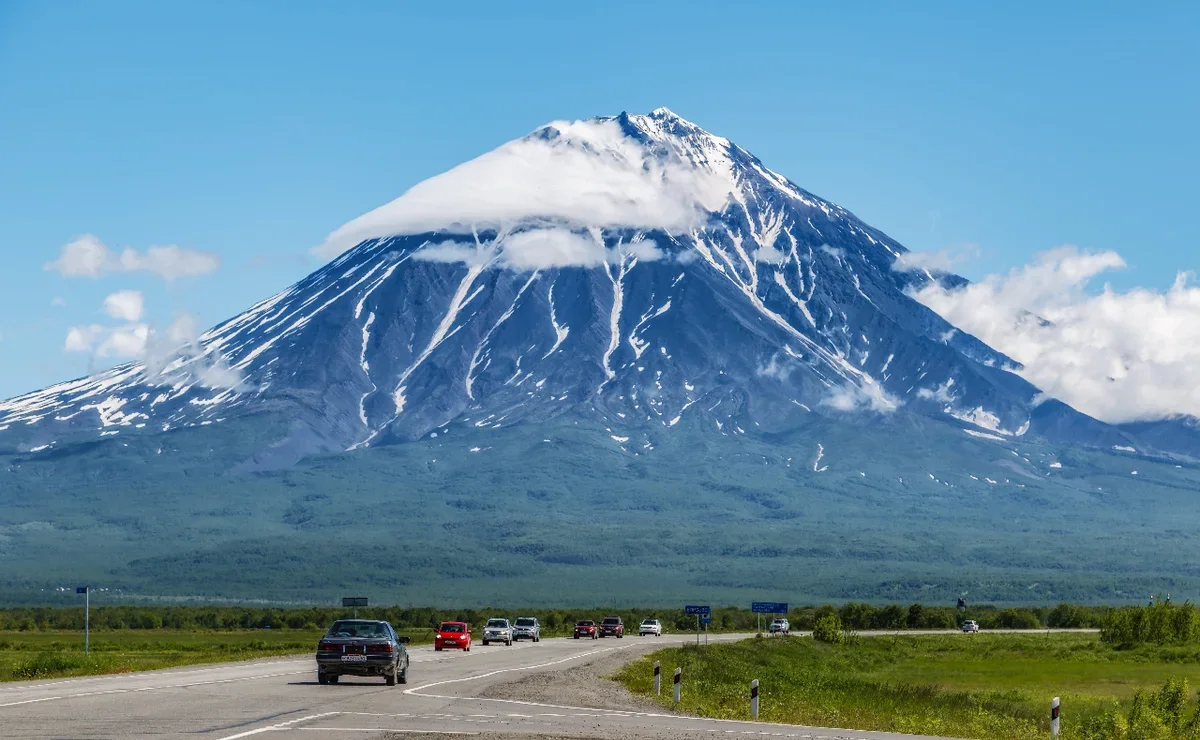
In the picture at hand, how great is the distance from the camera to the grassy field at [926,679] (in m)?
36.0

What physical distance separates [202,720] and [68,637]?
68133 mm

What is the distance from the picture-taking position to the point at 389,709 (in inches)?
1281

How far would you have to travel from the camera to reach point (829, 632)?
8731cm

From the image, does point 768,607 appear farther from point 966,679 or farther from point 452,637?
point 966,679

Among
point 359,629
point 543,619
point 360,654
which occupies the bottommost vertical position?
point 360,654

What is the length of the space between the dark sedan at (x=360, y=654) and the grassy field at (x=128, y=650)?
9056mm

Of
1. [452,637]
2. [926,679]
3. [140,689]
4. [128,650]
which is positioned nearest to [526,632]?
[452,637]

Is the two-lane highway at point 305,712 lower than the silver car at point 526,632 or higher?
lower

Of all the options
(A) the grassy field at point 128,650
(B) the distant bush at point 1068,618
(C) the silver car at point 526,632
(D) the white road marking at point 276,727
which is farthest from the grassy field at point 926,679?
(B) the distant bush at point 1068,618

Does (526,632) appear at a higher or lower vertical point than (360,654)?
higher

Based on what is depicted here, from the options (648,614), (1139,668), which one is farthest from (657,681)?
(648,614)

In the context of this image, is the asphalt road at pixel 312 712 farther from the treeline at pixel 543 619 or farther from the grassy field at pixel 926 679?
the treeline at pixel 543 619

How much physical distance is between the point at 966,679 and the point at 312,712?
3470cm

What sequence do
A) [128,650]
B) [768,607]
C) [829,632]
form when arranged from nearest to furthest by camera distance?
[128,650] → [768,607] → [829,632]
